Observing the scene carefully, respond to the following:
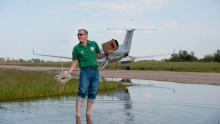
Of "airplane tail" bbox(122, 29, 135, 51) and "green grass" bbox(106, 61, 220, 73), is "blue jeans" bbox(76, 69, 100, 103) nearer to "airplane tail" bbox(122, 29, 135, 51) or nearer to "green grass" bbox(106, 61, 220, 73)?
"green grass" bbox(106, 61, 220, 73)

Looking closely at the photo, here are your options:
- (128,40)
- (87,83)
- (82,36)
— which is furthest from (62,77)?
(128,40)

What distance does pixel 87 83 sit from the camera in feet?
29.3

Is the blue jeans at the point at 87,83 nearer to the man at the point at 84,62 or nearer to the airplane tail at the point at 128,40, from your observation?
the man at the point at 84,62

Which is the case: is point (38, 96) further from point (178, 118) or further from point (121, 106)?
point (178, 118)

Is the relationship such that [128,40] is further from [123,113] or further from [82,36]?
[82,36]

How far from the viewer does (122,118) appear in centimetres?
862

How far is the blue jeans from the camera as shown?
8883 mm

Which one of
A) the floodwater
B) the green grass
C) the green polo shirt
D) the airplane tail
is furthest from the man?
the airplane tail

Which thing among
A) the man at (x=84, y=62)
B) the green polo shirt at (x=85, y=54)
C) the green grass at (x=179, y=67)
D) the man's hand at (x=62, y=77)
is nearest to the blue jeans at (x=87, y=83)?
the man at (x=84, y=62)

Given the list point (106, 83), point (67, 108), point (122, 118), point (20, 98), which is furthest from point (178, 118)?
point (106, 83)

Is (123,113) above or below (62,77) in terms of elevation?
below

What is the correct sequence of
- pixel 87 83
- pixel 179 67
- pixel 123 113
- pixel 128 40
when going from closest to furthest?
pixel 87 83 → pixel 123 113 → pixel 128 40 → pixel 179 67

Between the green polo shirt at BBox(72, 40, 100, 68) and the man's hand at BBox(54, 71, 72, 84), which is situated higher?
the green polo shirt at BBox(72, 40, 100, 68)

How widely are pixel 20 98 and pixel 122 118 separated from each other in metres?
6.08
